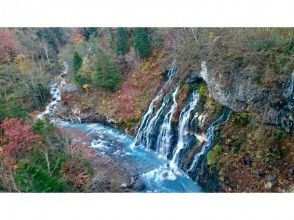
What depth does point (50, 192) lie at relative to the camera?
6.16 metres

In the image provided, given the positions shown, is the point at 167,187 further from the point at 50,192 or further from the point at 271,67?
the point at 271,67

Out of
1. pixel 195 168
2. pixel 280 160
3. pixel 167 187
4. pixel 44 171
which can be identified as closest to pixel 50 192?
pixel 44 171

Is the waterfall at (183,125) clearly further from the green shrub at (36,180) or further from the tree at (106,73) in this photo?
the green shrub at (36,180)

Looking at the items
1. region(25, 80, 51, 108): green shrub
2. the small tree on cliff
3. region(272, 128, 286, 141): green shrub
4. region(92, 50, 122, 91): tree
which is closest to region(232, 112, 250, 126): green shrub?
region(272, 128, 286, 141): green shrub

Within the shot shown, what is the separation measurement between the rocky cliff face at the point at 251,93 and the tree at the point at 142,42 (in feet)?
2.31

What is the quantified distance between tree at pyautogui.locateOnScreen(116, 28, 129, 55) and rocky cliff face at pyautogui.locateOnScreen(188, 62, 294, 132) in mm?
986

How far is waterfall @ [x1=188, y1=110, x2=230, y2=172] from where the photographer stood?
630 centimetres

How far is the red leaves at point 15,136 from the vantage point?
20.5 ft

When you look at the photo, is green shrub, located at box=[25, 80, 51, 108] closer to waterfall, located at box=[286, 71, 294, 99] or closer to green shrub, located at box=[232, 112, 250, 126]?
green shrub, located at box=[232, 112, 250, 126]

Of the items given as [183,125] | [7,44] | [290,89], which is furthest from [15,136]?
[290,89]

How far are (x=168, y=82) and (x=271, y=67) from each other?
1385 millimetres

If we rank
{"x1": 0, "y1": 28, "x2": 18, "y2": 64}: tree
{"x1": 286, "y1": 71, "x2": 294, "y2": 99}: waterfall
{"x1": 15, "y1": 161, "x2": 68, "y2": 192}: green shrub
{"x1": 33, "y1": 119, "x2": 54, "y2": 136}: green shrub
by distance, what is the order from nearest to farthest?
{"x1": 286, "y1": 71, "x2": 294, "y2": 99}: waterfall < {"x1": 15, "y1": 161, "x2": 68, "y2": 192}: green shrub < {"x1": 0, "y1": 28, "x2": 18, "y2": 64}: tree < {"x1": 33, "y1": 119, "x2": 54, "y2": 136}: green shrub

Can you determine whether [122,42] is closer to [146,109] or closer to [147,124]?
[146,109]

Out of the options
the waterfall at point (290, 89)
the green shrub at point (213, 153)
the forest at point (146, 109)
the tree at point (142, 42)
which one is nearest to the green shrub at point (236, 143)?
the forest at point (146, 109)
